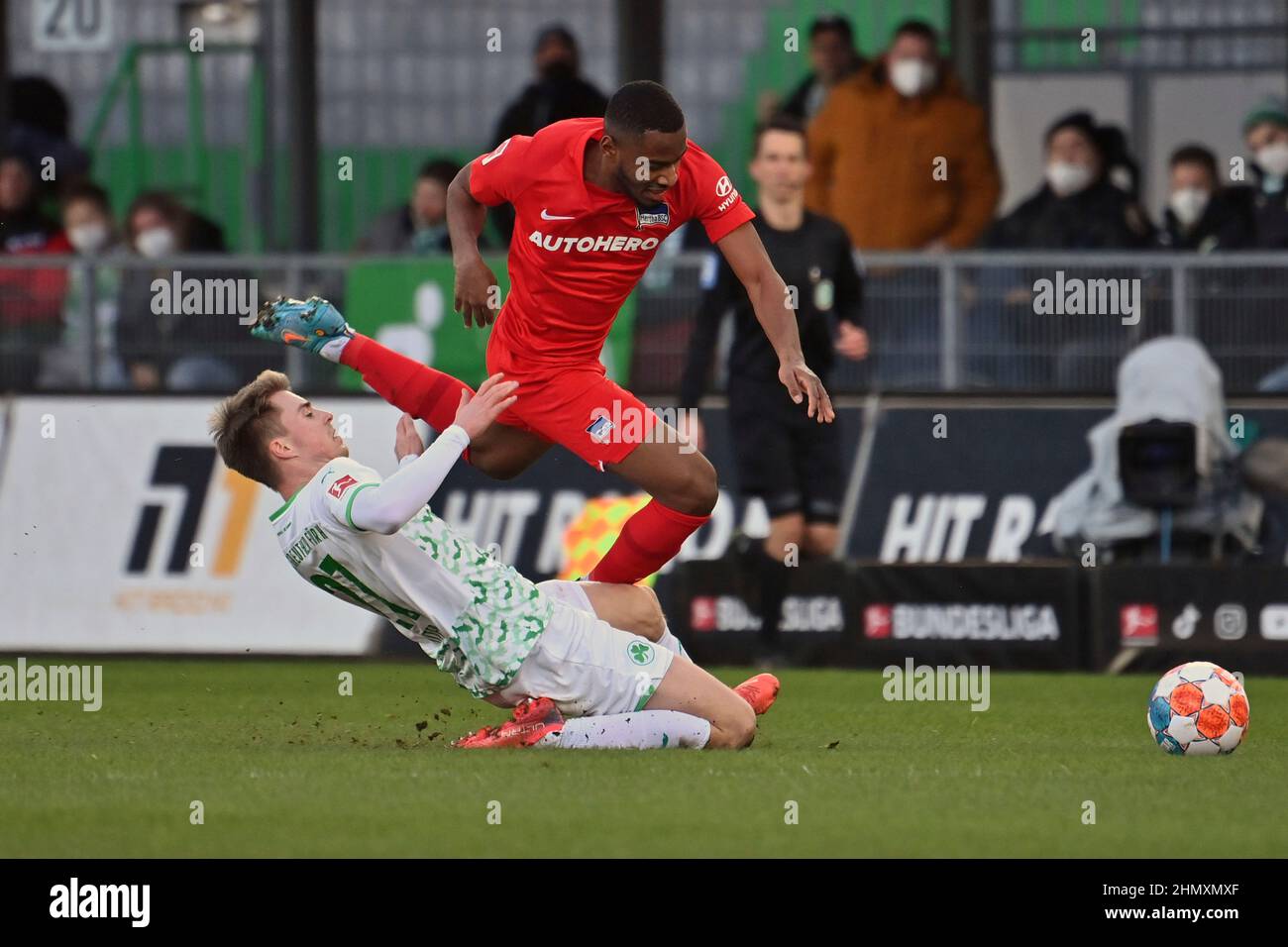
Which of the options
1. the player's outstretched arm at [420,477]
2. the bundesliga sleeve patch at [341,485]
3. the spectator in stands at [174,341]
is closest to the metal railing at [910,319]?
the spectator in stands at [174,341]

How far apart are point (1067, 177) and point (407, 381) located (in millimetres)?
6456

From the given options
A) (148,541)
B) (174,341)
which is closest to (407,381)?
(148,541)

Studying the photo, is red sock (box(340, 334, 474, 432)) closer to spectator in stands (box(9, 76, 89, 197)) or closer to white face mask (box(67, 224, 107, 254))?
white face mask (box(67, 224, 107, 254))

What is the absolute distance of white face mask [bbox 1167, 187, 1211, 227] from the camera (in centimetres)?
1484

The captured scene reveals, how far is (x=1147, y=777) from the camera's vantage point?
772 centimetres

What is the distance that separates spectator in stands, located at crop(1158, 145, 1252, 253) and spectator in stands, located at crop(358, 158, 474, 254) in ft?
13.9

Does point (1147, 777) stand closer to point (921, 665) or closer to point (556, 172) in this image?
point (556, 172)

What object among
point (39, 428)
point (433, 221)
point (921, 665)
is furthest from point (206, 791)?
point (433, 221)

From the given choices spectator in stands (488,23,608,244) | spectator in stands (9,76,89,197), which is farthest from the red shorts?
spectator in stands (9,76,89,197)

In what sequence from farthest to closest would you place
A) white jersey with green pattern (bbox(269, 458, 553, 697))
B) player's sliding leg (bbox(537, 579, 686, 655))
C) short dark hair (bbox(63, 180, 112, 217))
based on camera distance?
1. short dark hair (bbox(63, 180, 112, 217))
2. player's sliding leg (bbox(537, 579, 686, 655))
3. white jersey with green pattern (bbox(269, 458, 553, 697))

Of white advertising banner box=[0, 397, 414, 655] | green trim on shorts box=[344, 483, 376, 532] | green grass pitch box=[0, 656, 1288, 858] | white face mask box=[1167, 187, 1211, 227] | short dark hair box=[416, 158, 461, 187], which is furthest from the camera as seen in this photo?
short dark hair box=[416, 158, 461, 187]

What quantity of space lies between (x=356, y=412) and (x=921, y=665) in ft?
11.2

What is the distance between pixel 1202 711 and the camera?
828cm

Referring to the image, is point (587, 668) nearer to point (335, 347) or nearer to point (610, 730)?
point (610, 730)
